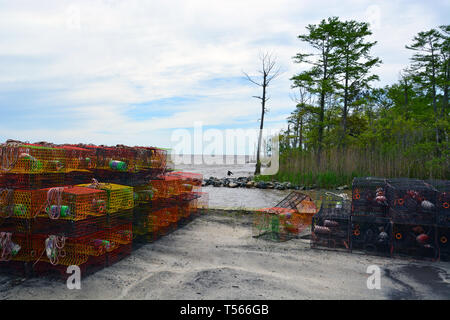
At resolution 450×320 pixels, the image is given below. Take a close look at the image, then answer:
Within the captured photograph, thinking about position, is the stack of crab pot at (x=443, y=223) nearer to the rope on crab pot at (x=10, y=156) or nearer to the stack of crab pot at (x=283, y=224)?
the stack of crab pot at (x=283, y=224)

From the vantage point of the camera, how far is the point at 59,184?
5.09 m

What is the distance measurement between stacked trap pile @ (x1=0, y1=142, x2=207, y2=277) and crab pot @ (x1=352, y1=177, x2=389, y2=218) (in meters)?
4.12

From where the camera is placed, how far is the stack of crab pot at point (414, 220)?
5.64 m

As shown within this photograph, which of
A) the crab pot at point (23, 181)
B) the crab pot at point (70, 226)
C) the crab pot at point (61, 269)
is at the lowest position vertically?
the crab pot at point (61, 269)

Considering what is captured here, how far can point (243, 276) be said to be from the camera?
480cm

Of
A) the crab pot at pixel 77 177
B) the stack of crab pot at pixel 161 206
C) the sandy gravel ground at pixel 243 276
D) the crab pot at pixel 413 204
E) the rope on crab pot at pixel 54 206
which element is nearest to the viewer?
the sandy gravel ground at pixel 243 276

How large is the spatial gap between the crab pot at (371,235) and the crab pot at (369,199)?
Answer: 0.14 metres

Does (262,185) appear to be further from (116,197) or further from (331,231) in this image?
(116,197)

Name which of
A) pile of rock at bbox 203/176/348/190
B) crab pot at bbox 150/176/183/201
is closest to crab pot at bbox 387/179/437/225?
crab pot at bbox 150/176/183/201

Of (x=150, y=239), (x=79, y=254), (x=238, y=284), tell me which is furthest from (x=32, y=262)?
(x=238, y=284)

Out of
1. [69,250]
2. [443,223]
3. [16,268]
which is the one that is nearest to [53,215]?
[69,250]

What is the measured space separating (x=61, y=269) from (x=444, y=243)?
6.18 m

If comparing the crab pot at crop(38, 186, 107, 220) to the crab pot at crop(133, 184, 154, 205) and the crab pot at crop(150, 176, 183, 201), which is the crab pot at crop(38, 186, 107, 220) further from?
the crab pot at crop(150, 176, 183, 201)

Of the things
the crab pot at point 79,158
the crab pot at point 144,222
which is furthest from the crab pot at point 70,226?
the crab pot at point 144,222
